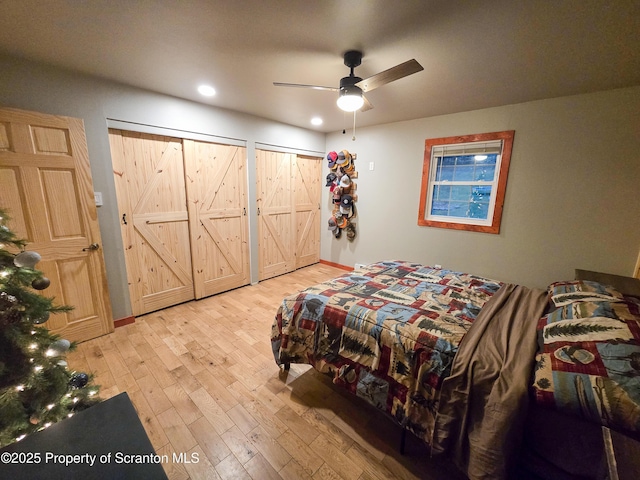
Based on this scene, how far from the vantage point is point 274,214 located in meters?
4.08

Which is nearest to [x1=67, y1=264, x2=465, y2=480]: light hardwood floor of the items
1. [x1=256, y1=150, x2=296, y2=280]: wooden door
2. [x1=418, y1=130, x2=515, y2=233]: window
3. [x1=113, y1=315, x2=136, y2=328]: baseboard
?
[x1=113, y1=315, x2=136, y2=328]: baseboard

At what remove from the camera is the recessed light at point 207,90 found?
8.12ft

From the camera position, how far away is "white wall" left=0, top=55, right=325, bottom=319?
1960 mm

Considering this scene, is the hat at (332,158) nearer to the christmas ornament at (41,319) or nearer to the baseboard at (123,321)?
the baseboard at (123,321)

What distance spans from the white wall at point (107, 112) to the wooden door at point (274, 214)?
0.53m

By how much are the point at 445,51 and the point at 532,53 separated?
1.96ft

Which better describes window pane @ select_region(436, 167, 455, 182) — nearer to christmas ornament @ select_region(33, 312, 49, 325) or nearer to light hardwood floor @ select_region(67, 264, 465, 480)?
light hardwood floor @ select_region(67, 264, 465, 480)

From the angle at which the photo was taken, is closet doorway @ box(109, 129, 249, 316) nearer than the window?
A: Yes

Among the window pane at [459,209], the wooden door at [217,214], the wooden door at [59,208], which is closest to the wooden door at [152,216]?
the wooden door at [217,214]

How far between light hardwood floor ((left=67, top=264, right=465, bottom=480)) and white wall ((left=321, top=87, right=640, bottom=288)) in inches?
95.0

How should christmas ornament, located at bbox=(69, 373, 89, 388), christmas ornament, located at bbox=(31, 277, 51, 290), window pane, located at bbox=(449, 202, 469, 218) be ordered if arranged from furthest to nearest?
window pane, located at bbox=(449, 202, 469, 218)
christmas ornament, located at bbox=(69, 373, 89, 388)
christmas ornament, located at bbox=(31, 277, 51, 290)

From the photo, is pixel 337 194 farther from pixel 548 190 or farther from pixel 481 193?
pixel 548 190

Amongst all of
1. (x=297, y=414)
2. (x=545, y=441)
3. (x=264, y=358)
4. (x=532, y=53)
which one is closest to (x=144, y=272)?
(x=264, y=358)

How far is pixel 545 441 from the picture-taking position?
103 centimetres
